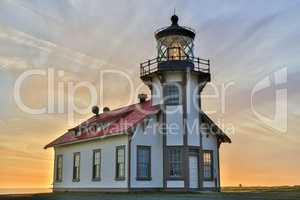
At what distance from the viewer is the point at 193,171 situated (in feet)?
93.8

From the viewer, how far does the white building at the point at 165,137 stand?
91.1ft

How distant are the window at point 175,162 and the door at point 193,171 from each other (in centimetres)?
81

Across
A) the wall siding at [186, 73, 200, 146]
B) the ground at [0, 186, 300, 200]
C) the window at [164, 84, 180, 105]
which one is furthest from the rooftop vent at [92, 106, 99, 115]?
the ground at [0, 186, 300, 200]

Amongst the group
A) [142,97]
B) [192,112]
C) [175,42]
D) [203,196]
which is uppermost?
[175,42]

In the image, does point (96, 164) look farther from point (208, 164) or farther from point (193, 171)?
point (208, 164)

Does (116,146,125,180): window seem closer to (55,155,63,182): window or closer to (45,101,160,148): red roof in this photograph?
(45,101,160,148): red roof

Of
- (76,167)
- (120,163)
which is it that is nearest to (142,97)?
(120,163)

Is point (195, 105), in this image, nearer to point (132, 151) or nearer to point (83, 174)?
point (132, 151)

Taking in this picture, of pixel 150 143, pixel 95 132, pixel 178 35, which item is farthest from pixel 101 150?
pixel 178 35

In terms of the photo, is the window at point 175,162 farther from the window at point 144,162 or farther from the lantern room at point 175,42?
the lantern room at point 175,42

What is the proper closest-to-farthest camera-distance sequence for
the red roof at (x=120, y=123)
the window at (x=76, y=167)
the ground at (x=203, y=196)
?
the ground at (x=203, y=196) → the red roof at (x=120, y=123) → the window at (x=76, y=167)

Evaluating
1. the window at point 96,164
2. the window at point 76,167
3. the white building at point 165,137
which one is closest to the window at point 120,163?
the white building at point 165,137

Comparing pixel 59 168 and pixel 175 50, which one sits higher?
pixel 175 50

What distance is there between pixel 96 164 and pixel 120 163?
3434 millimetres
